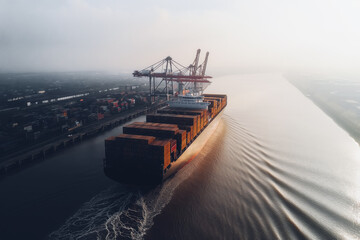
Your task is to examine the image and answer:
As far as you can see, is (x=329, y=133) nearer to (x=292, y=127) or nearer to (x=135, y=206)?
(x=292, y=127)

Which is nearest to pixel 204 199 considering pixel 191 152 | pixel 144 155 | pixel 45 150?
pixel 144 155

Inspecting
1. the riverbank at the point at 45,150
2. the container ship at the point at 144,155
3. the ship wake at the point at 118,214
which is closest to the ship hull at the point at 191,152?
the container ship at the point at 144,155

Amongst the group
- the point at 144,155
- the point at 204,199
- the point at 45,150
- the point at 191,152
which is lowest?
the point at 204,199

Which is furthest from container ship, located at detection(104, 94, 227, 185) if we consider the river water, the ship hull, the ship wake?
the river water

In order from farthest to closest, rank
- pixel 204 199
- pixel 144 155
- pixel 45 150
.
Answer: pixel 45 150, pixel 144 155, pixel 204 199

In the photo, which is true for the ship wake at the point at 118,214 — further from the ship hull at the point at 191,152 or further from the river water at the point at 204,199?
the ship hull at the point at 191,152

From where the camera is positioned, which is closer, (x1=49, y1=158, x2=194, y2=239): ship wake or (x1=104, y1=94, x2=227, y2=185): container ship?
(x1=49, y1=158, x2=194, y2=239): ship wake

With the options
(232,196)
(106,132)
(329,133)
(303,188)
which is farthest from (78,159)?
(329,133)

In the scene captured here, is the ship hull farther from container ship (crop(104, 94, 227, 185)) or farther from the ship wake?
the ship wake

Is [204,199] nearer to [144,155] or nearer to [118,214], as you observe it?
[144,155]
